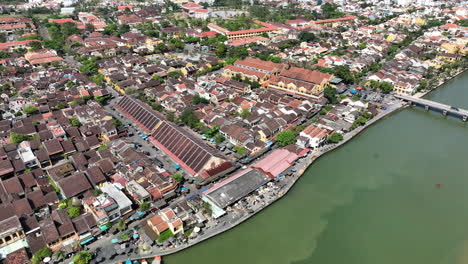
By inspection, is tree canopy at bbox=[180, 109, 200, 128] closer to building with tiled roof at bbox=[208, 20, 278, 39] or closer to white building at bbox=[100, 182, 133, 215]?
white building at bbox=[100, 182, 133, 215]

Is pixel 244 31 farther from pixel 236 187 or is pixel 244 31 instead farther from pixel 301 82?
pixel 236 187

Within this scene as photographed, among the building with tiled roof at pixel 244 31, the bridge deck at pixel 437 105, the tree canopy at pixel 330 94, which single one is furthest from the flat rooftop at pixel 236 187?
the building with tiled roof at pixel 244 31

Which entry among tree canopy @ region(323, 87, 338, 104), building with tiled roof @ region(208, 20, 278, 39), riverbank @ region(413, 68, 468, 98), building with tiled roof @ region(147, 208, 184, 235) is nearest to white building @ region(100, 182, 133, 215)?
building with tiled roof @ region(147, 208, 184, 235)

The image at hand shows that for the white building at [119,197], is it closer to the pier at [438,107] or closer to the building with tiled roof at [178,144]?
the building with tiled roof at [178,144]

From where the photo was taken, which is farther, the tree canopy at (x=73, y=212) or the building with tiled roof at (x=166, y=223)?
the tree canopy at (x=73, y=212)

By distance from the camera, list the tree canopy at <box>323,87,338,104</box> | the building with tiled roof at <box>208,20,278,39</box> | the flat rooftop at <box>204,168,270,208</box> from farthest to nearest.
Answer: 1. the building with tiled roof at <box>208,20,278,39</box>
2. the tree canopy at <box>323,87,338,104</box>
3. the flat rooftop at <box>204,168,270,208</box>

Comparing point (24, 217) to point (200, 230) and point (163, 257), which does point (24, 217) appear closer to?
point (163, 257)
